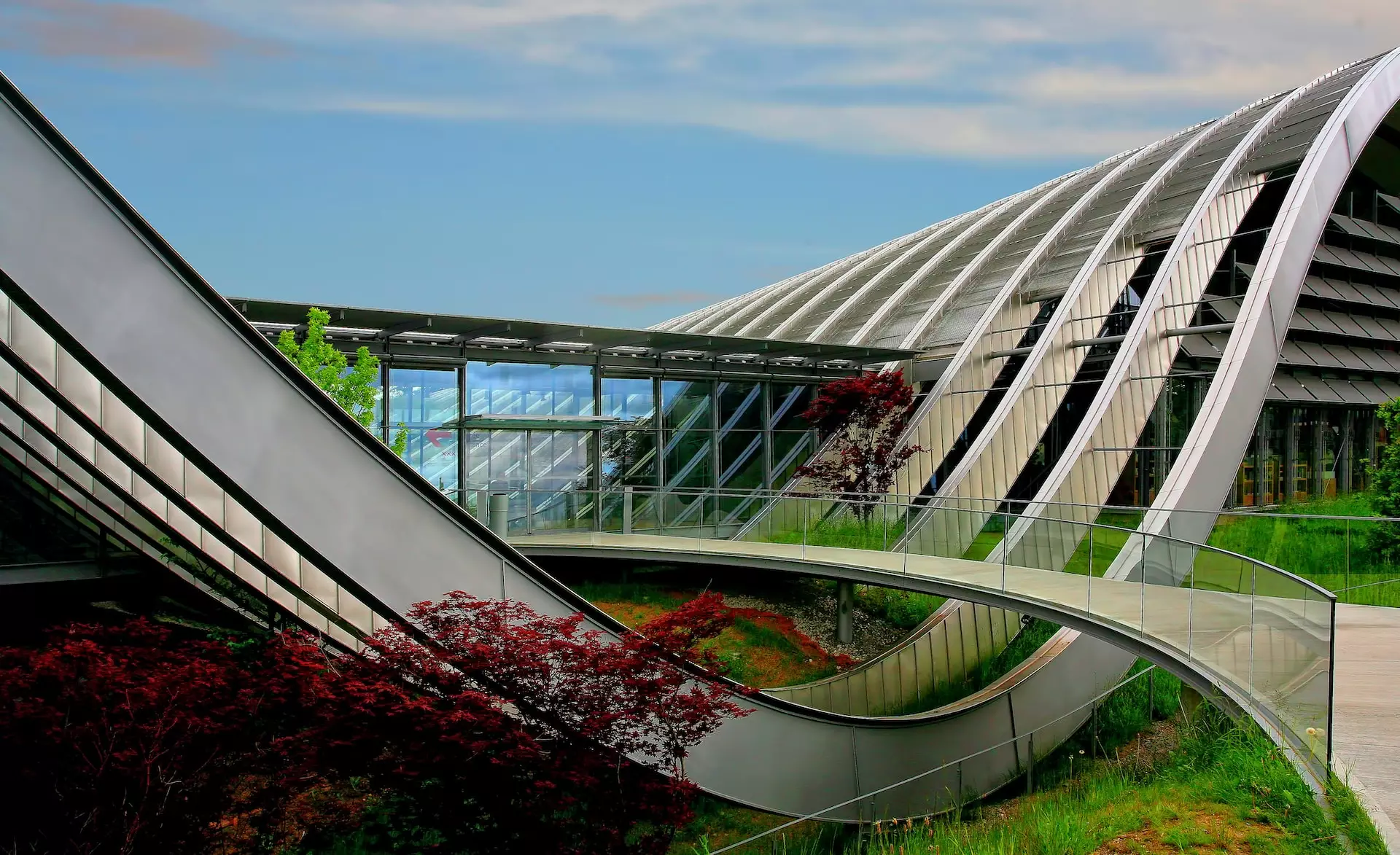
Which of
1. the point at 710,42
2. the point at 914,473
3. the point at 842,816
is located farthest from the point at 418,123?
the point at 842,816

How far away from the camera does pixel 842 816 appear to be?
45.2 feet

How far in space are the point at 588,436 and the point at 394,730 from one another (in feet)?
51.8

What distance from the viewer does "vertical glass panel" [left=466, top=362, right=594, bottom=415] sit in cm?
2303

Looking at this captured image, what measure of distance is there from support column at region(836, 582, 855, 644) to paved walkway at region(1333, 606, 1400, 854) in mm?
8362

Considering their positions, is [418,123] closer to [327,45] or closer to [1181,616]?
[327,45]

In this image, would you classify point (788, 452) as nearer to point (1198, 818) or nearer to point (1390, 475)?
point (1390, 475)

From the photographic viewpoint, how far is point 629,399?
2528 cm

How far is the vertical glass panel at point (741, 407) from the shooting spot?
2689cm

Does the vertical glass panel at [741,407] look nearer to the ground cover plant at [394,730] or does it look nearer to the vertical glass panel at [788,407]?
the vertical glass panel at [788,407]

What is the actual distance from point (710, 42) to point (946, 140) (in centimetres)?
3461

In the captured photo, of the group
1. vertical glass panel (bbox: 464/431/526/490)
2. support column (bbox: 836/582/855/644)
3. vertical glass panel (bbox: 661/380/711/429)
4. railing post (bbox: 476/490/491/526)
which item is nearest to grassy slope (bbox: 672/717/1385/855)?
support column (bbox: 836/582/855/644)

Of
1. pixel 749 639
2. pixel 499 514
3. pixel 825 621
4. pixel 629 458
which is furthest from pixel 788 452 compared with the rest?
pixel 499 514

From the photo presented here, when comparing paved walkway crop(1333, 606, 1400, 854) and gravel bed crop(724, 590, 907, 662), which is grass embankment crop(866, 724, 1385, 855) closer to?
paved walkway crop(1333, 606, 1400, 854)

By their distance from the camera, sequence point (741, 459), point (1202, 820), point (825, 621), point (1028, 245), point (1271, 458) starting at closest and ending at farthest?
point (1202, 820) → point (825, 621) → point (741, 459) → point (1271, 458) → point (1028, 245)
